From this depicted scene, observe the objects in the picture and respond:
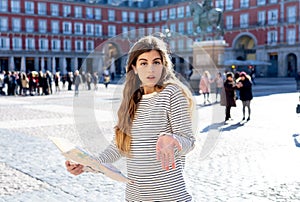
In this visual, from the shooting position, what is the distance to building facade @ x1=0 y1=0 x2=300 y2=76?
5097 centimetres

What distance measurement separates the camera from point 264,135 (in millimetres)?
9164

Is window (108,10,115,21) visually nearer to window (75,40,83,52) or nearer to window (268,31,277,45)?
window (75,40,83,52)

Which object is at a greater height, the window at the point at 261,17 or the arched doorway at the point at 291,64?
the window at the point at 261,17

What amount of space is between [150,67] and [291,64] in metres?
52.7

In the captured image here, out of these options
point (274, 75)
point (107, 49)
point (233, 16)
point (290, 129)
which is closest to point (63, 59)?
point (233, 16)


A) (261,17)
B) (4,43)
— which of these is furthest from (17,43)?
(261,17)

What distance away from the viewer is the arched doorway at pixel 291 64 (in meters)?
50.7

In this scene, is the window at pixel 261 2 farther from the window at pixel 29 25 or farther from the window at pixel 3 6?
the window at pixel 3 6

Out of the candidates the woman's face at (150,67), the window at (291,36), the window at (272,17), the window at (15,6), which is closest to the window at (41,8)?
the window at (15,6)

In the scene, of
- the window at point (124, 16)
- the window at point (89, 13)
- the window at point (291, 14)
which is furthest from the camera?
the window at point (124, 16)

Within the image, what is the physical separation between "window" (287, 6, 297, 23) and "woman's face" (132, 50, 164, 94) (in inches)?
1984

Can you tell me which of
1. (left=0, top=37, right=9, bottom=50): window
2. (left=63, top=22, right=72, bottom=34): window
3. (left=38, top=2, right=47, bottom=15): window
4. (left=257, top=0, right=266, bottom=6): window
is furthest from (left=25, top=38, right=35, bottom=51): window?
(left=257, top=0, right=266, bottom=6): window

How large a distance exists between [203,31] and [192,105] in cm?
2605

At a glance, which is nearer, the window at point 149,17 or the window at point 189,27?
the window at point 189,27
